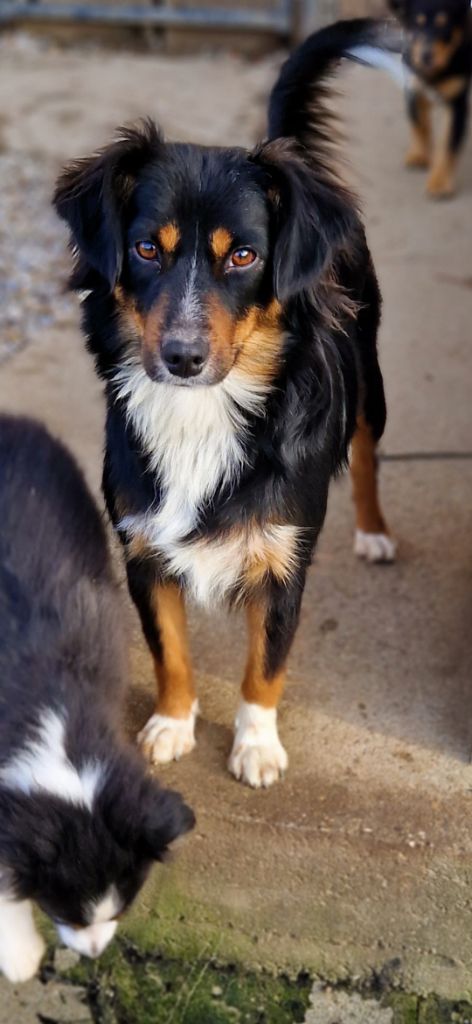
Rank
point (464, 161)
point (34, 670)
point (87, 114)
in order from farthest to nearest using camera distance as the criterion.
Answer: point (87, 114), point (464, 161), point (34, 670)

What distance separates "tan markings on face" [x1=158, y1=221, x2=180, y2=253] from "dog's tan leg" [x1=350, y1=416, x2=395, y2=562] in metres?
1.30

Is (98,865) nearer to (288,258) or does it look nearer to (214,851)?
(214,851)

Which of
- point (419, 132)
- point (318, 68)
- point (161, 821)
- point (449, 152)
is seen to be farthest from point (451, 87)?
point (161, 821)

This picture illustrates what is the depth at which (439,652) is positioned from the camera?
3.38 m

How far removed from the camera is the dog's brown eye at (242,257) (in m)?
2.41

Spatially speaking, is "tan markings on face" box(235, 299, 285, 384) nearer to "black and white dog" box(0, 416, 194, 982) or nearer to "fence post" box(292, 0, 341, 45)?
"black and white dog" box(0, 416, 194, 982)

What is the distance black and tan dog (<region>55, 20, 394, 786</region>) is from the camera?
7.86 feet

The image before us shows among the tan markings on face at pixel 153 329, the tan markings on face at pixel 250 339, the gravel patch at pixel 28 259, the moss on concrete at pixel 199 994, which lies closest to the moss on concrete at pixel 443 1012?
the moss on concrete at pixel 199 994

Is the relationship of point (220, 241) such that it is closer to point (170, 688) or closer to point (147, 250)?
point (147, 250)

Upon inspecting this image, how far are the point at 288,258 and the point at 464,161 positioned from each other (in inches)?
201

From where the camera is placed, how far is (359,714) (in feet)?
10.4

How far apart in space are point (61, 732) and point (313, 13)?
760 centimetres

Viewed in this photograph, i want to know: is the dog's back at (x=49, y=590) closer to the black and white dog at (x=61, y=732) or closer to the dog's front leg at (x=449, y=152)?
the black and white dog at (x=61, y=732)

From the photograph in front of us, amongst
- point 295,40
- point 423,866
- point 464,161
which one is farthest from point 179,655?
point 295,40
